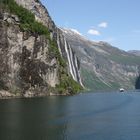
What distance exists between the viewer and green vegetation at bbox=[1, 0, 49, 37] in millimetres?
176375

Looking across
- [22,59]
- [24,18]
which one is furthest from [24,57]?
[24,18]

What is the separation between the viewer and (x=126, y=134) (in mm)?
70062

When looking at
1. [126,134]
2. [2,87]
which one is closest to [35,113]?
[126,134]

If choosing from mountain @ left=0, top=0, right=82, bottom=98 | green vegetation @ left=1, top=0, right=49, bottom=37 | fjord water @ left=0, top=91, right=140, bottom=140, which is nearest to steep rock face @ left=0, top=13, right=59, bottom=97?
mountain @ left=0, top=0, right=82, bottom=98

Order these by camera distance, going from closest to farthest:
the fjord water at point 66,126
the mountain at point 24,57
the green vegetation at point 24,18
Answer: the fjord water at point 66,126 → the mountain at point 24,57 → the green vegetation at point 24,18

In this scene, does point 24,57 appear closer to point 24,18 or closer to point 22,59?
point 22,59

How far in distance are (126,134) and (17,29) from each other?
11046 centimetres

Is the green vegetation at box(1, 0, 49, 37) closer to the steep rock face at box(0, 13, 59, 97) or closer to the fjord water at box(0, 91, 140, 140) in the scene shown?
the steep rock face at box(0, 13, 59, 97)

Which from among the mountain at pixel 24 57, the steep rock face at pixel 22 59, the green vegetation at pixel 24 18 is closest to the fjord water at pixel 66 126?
the mountain at pixel 24 57

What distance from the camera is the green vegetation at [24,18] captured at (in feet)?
579

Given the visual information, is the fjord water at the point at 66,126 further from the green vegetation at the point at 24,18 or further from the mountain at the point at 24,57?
the green vegetation at the point at 24,18

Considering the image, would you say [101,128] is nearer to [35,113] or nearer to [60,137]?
[60,137]

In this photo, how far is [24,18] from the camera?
183 m

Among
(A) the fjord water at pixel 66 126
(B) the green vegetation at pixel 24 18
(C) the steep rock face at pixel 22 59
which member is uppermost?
(B) the green vegetation at pixel 24 18
